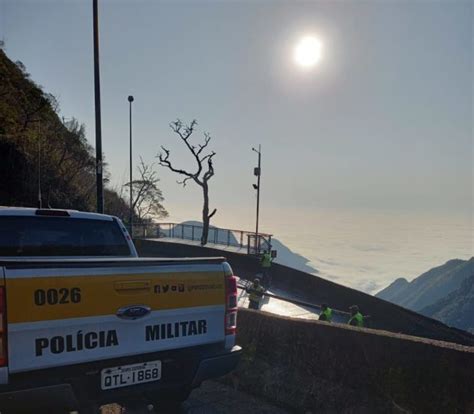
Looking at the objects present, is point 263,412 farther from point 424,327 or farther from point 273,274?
point 273,274

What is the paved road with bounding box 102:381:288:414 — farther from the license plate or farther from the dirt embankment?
the license plate

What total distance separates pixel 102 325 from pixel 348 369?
2.47m

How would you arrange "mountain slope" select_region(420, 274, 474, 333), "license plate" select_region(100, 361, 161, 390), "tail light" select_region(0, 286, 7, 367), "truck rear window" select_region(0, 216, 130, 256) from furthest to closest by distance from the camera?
"mountain slope" select_region(420, 274, 474, 333)
"truck rear window" select_region(0, 216, 130, 256)
"license plate" select_region(100, 361, 161, 390)
"tail light" select_region(0, 286, 7, 367)

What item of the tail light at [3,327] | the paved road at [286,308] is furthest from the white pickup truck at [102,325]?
the paved road at [286,308]

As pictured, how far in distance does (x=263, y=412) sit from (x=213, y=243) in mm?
25719

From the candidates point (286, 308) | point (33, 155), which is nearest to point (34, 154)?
point (33, 155)

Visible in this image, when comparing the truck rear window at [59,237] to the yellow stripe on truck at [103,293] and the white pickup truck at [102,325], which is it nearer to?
the white pickup truck at [102,325]

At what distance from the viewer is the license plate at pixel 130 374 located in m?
3.23

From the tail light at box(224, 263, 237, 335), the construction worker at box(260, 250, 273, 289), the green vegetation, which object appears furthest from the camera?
the green vegetation

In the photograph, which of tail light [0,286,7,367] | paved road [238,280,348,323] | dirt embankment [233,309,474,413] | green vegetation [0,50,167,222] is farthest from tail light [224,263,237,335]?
green vegetation [0,50,167,222]

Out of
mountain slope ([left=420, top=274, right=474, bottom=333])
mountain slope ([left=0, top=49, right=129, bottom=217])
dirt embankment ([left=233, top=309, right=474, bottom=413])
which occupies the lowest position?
mountain slope ([left=420, top=274, right=474, bottom=333])

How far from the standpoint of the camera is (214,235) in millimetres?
30438

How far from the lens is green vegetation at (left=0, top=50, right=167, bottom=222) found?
24812 mm

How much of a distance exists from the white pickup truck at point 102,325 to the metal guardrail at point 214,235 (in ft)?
66.3
